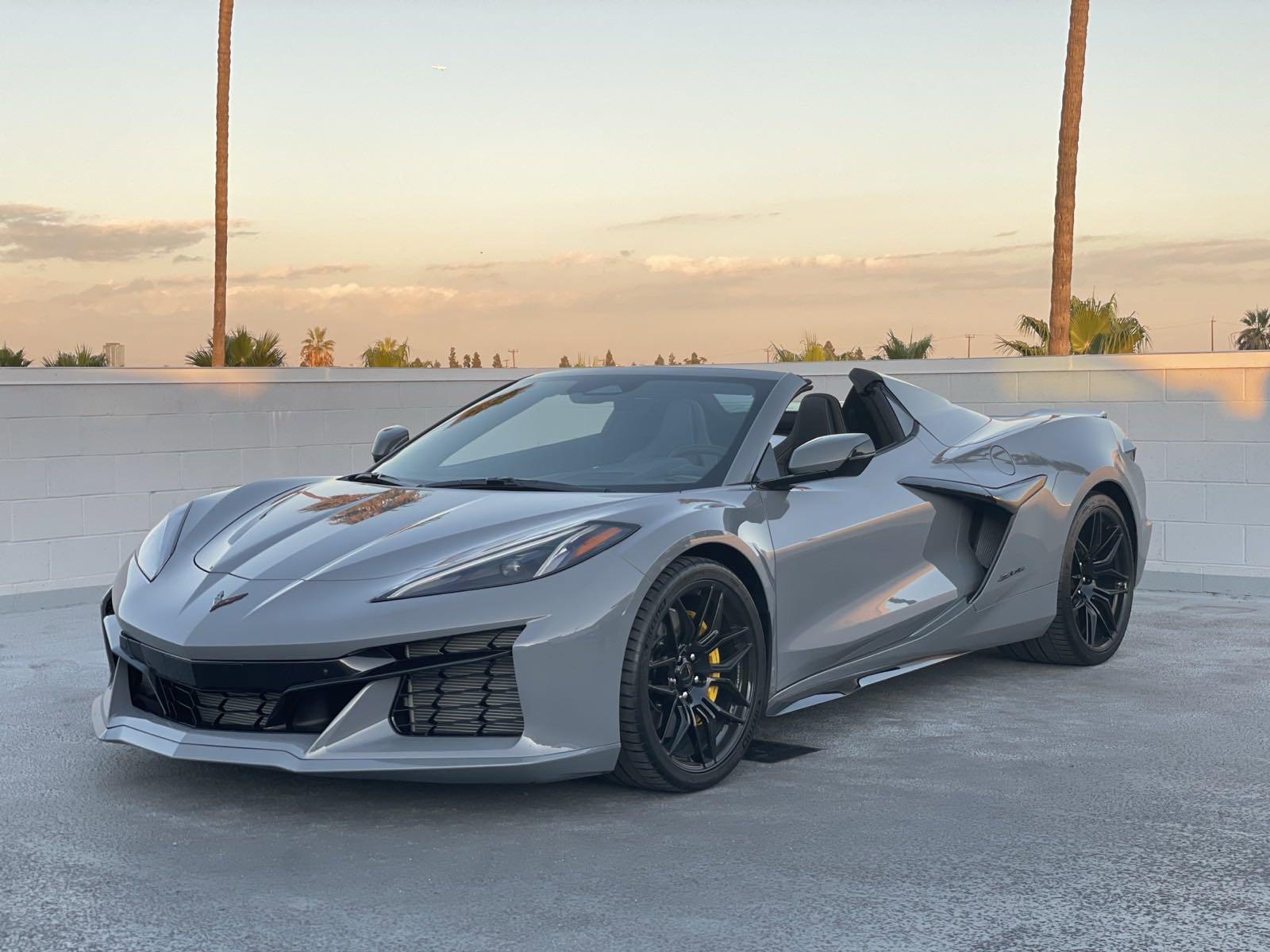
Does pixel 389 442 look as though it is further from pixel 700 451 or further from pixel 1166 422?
pixel 1166 422

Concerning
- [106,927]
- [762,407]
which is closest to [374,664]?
[106,927]

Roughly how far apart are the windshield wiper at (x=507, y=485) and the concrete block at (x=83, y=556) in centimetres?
469

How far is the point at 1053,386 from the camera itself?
32.5ft

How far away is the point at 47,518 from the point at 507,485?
5038 mm

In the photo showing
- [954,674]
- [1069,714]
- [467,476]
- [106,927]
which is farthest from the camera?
[954,674]

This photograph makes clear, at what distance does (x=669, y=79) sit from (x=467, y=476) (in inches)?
627

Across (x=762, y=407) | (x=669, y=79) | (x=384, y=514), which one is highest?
(x=669, y=79)

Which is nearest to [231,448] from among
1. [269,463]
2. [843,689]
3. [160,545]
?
[269,463]

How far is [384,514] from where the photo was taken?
4.88 m

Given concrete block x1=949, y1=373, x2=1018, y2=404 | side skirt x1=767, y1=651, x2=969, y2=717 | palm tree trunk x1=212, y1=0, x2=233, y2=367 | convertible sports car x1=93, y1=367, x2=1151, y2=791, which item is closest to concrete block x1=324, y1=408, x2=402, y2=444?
concrete block x1=949, y1=373, x2=1018, y2=404

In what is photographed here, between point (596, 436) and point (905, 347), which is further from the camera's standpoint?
point (905, 347)

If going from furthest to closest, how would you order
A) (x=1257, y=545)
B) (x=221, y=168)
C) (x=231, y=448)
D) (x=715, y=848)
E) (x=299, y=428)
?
(x=221, y=168)
(x=299, y=428)
(x=231, y=448)
(x=1257, y=545)
(x=715, y=848)

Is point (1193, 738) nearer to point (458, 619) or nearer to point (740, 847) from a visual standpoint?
point (740, 847)

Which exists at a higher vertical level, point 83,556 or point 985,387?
point 985,387
